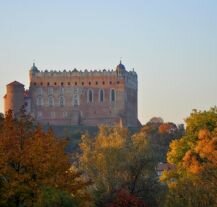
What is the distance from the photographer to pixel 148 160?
44.2 m

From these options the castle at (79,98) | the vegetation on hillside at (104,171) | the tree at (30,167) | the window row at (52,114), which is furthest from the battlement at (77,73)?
the tree at (30,167)

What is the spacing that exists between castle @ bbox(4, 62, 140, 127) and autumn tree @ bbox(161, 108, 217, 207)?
253ft

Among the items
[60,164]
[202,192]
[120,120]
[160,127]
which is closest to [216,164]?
[202,192]

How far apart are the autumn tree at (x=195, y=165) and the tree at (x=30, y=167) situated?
12.8 ft

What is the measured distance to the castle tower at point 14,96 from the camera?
124637 mm

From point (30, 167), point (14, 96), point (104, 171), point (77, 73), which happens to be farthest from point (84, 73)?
point (30, 167)

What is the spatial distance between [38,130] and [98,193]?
8916 millimetres

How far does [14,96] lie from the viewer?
412 feet

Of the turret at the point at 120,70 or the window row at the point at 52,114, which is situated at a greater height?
the turret at the point at 120,70

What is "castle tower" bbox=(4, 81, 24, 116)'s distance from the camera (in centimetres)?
12464

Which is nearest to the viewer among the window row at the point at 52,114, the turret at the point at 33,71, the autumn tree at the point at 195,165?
the autumn tree at the point at 195,165

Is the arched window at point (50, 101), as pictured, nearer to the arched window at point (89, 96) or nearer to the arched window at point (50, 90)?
the arched window at point (50, 90)

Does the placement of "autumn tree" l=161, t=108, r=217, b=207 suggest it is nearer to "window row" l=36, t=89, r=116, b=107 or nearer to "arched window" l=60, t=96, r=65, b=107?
"window row" l=36, t=89, r=116, b=107

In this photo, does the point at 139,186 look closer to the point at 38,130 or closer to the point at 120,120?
the point at 38,130
